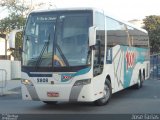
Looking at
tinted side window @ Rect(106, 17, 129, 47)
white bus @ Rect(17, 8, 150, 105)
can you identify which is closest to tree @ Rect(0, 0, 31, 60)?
tinted side window @ Rect(106, 17, 129, 47)

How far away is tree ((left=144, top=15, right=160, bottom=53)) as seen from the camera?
6775 cm

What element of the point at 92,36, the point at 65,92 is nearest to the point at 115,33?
the point at 92,36

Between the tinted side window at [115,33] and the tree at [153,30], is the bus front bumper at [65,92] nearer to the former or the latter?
the tinted side window at [115,33]

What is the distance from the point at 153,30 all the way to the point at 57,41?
58.9m

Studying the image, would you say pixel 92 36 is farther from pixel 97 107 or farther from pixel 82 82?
pixel 97 107

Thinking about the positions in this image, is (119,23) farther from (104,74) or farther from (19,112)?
(19,112)

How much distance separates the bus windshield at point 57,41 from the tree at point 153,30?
182 ft

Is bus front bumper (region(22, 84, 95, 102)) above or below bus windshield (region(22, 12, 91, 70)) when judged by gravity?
below

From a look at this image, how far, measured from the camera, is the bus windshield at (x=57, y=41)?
12930 mm

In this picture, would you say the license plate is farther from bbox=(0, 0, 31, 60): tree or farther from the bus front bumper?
bbox=(0, 0, 31, 60): tree

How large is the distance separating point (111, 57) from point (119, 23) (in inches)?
103

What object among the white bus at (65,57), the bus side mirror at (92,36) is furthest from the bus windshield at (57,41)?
the bus side mirror at (92,36)

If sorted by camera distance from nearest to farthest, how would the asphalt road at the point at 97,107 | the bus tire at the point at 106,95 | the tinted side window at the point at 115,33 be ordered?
the asphalt road at the point at 97,107 < the bus tire at the point at 106,95 < the tinted side window at the point at 115,33

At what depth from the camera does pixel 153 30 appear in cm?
7031
